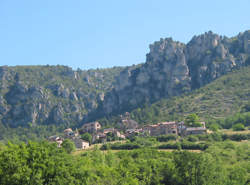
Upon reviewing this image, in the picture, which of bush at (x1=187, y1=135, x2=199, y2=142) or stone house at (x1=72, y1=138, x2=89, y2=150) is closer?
bush at (x1=187, y1=135, x2=199, y2=142)

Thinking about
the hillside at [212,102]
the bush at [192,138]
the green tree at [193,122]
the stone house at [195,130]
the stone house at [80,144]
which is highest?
the hillside at [212,102]

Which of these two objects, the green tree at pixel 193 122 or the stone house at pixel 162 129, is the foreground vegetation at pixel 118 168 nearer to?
the stone house at pixel 162 129

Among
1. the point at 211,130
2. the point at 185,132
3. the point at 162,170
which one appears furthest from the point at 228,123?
the point at 162,170

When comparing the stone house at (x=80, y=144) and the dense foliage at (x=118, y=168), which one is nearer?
the dense foliage at (x=118, y=168)

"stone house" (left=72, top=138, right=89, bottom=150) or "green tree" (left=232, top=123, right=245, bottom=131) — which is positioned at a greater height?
"green tree" (left=232, top=123, right=245, bottom=131)

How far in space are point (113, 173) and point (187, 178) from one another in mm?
14619

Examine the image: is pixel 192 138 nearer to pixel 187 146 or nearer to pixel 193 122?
pixel 187 146

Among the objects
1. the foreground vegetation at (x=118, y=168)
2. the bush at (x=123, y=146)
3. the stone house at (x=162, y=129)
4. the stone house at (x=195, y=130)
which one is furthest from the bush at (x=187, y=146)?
the stone house at (x=162, y=129)

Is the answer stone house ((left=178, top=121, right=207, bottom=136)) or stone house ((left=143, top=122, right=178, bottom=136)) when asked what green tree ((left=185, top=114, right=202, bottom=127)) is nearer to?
stone house ((left=178, top=121, right=207, bottom=136))

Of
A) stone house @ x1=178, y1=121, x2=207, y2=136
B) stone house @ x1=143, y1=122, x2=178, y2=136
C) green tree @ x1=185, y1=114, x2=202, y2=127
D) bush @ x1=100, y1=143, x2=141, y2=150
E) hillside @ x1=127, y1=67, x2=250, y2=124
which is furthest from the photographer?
hillside @ x1=127, y1=67, x2=250, y2=124

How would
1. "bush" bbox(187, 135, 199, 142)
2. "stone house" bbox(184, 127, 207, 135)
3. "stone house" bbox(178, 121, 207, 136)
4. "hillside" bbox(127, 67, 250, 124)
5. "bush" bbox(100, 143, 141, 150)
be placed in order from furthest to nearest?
1. "hillside" bbox(127, 67, 250, 124)
2. "stone house" bbox(178, 121, 207, 136)
3. "stone house" bbox(184, 127, 207, 135)
4. "bush" bbox(187, 135, 199, 142)
5. "bush" bbox(100, 143, 141, 150)

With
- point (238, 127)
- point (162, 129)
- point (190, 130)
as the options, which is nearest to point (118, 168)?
point (190, 130)

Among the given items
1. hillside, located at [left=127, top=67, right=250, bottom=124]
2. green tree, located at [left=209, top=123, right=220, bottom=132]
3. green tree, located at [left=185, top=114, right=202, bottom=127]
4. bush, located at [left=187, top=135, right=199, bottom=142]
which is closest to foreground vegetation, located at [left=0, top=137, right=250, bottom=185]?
bush, located at [left=187, top=135, right=199, bottom=142]

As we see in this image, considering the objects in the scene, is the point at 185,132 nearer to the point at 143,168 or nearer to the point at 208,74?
the point at 143,168
